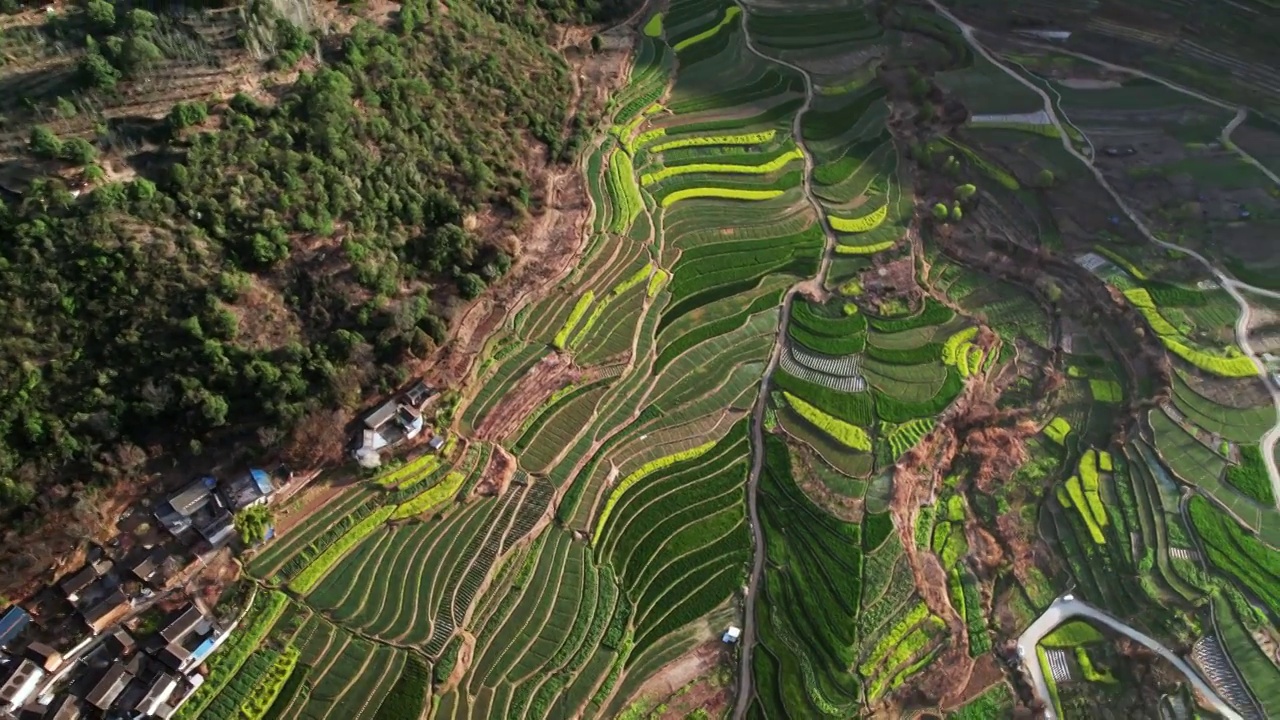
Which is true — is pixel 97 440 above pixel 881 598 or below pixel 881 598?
above

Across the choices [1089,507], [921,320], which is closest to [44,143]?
[921,320]

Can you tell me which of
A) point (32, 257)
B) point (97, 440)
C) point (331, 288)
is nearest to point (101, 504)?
point (97, 440)

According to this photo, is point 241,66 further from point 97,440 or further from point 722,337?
point 722,337

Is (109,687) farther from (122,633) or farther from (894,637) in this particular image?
(894,637)

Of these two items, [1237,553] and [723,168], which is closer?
[1237,553]

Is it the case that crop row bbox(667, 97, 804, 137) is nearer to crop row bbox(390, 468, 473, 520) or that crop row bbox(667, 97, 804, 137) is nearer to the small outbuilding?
crop row bbox(390, 468, 473, 520)

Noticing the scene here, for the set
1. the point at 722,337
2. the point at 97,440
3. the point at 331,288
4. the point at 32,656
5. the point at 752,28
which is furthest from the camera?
the point at 752,28

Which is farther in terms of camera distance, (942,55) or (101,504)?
(942,55)
